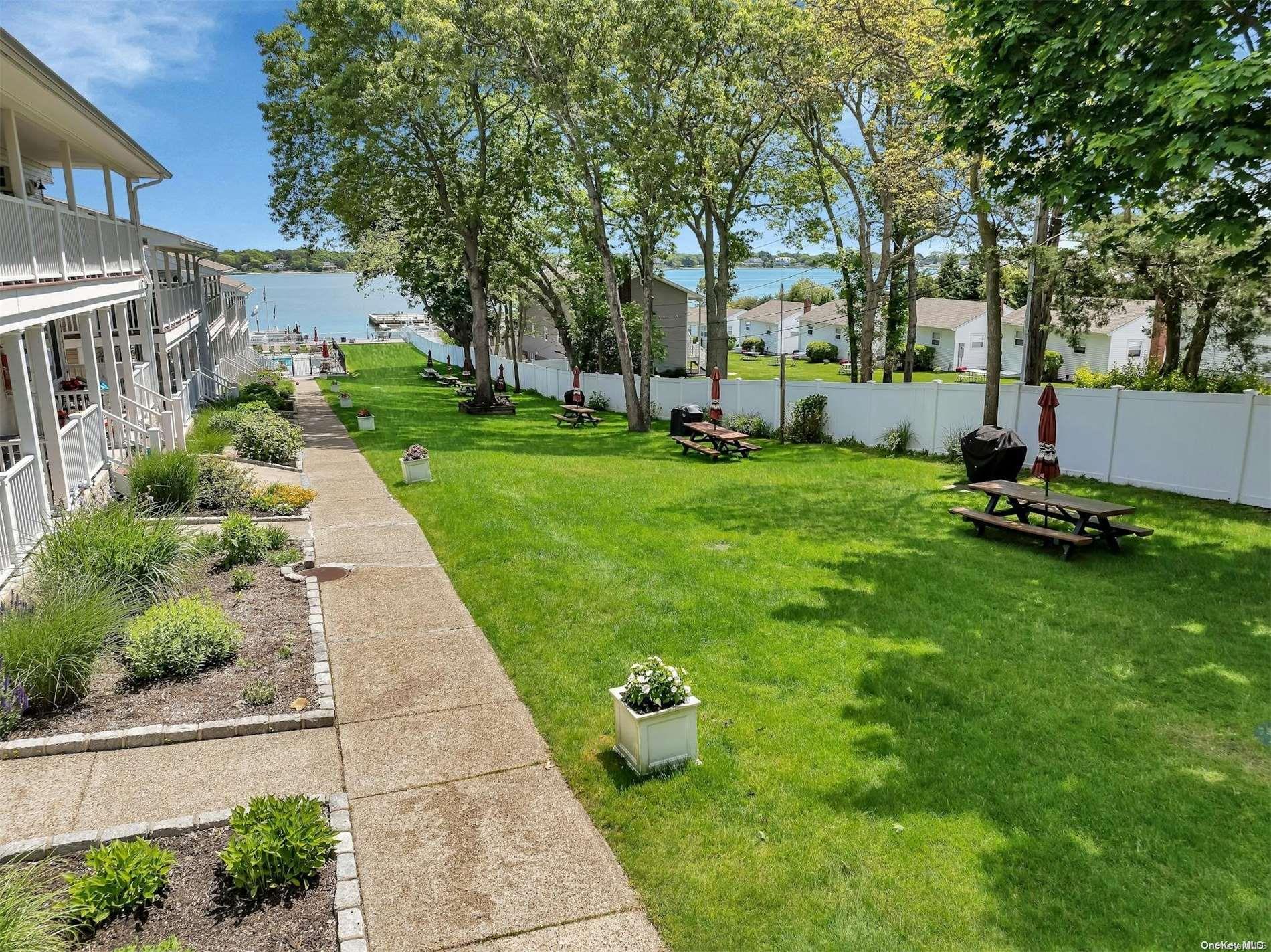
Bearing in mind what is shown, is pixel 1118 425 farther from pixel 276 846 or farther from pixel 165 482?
pixel 165 482

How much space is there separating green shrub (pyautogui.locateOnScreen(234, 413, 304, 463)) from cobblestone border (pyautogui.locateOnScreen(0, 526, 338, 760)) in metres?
11.2

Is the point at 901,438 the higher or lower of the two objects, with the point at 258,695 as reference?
higher

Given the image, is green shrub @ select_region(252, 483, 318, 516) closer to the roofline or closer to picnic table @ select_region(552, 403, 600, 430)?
the roofline

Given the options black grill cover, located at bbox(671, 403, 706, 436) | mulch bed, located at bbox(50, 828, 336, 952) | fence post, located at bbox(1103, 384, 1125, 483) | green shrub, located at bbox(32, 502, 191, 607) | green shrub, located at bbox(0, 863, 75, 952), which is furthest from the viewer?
black grill cover, located at bbox(671, 403, 706, 436)

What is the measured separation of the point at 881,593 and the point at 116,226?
14193 millimetres

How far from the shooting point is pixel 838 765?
208 inches

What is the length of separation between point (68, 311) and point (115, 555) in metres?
4.53

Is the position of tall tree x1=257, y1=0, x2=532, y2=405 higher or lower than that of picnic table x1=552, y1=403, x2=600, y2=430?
higher

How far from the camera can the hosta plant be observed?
209 inches

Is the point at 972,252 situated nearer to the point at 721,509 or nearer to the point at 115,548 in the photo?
the point at 721,509

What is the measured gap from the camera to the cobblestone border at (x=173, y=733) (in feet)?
18.2

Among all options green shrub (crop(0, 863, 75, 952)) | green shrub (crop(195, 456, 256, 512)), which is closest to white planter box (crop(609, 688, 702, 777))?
green shrub (crop(0, 863, 75, 952))

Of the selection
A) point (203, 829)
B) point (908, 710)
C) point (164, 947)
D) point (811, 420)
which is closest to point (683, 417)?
point (811, 420)

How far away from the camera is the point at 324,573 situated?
9.55 meters
